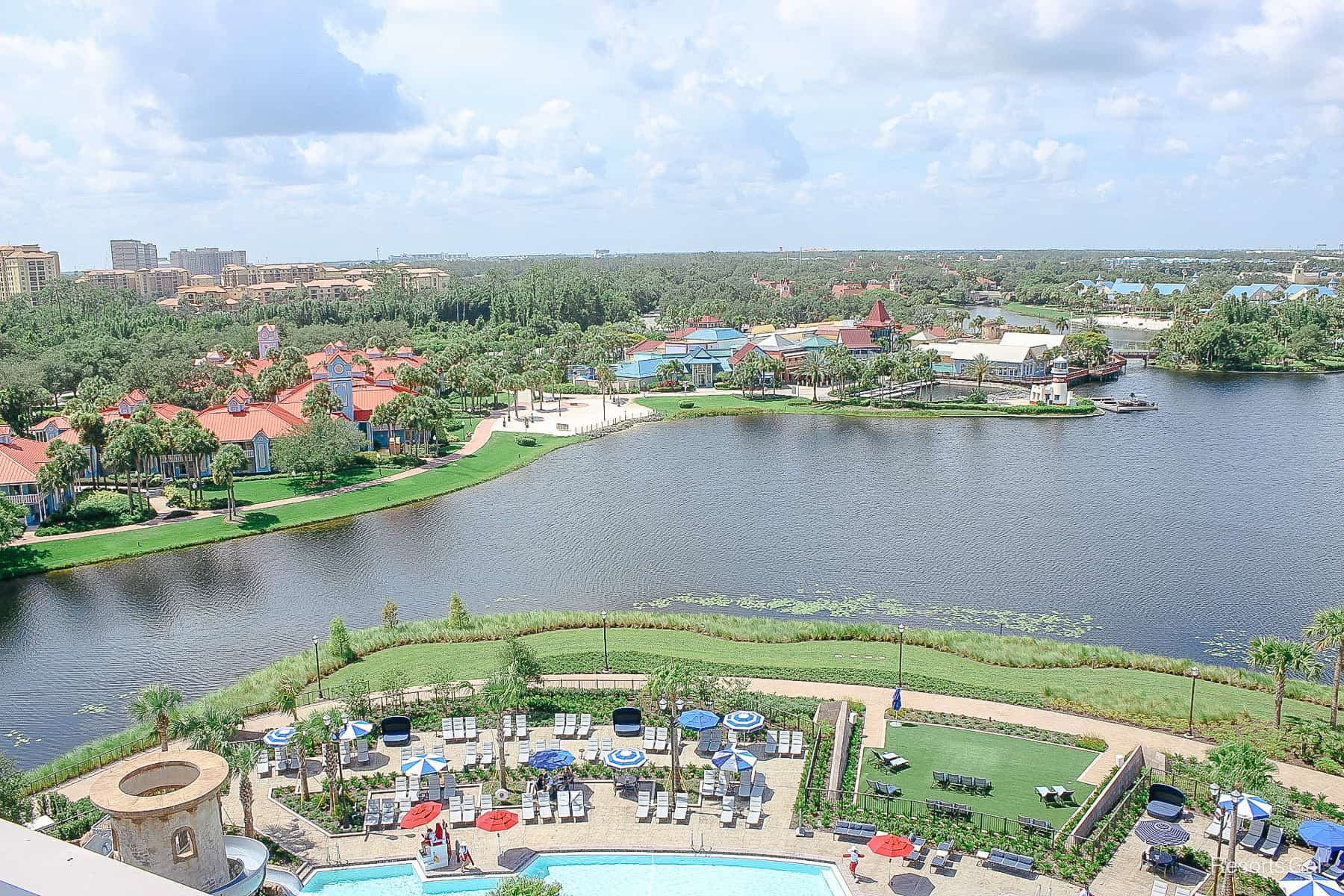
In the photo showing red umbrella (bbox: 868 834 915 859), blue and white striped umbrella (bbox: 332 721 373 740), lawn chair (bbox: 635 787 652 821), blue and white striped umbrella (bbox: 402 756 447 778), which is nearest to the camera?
red umbrella (bbox: 868 834 915 859)

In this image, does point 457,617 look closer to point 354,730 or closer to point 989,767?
point 354,730

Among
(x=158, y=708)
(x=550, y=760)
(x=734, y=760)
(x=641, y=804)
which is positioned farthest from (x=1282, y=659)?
(x=158, y=708)

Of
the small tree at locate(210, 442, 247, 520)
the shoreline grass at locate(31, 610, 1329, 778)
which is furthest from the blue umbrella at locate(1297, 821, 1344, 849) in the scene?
the small tree at locate(210, 442, 247, 520)

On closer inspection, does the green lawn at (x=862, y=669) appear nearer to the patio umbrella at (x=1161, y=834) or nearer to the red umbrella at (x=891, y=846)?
the patio umbrella at (x=1161, y=834)

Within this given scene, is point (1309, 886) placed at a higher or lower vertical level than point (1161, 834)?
higher

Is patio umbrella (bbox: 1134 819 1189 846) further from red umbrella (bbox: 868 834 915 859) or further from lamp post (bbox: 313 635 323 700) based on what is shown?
lamp post (bbox: 313 635 323 700)

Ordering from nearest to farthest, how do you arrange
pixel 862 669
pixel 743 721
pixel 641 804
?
pixel 641 804
pixel 743 721
pixel 862 669

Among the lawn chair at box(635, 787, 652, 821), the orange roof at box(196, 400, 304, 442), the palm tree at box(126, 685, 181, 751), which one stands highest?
the orange roof at box(196, 400, 304, 442)

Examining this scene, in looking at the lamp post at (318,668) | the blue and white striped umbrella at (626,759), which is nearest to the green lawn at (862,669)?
the lamp post at (318,668)
